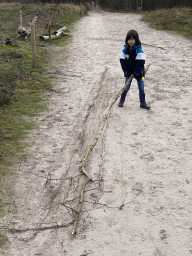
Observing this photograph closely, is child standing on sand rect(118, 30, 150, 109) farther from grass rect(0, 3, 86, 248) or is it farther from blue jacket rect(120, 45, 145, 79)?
grass rect(0, 3, 86, 248)

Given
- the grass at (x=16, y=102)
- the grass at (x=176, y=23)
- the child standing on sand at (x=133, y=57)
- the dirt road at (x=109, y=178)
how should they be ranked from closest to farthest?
the dirt road at (x=109, y=178) → the grass at (x=16, y=102) → the child standing on sand at (x=133, y=57) → the grass at (x=176, y=23)

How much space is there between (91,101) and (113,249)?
13.5ft

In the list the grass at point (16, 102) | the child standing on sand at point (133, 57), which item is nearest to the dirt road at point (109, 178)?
the grass at point (16, 102)

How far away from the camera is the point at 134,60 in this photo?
554cm

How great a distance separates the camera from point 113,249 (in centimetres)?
269

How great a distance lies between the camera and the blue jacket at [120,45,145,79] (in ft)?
17.8

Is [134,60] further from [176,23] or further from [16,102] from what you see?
[176,23]

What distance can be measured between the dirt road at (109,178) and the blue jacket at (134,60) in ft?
2.79

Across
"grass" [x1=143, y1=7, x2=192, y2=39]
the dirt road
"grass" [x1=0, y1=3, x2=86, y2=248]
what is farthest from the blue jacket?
"grass" [x1=143, y1=7, x2=192, y2=39]

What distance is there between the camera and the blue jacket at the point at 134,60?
5.43 metres

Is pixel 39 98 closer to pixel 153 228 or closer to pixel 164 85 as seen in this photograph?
pixel 164 85

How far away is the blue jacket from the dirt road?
0.85 metres

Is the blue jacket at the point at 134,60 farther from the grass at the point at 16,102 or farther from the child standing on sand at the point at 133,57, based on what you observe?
the grass at the point at 16,102

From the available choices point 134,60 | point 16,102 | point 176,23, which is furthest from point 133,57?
point 176,23
